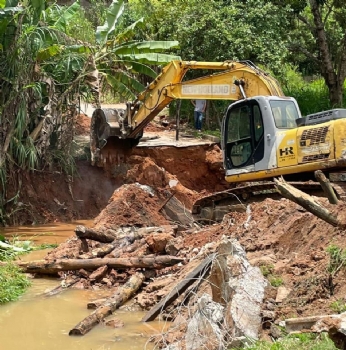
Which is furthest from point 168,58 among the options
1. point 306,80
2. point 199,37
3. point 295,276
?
point 306,80

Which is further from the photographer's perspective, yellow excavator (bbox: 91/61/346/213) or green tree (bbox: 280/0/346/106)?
green tree (bbox: 280/0/346/106)

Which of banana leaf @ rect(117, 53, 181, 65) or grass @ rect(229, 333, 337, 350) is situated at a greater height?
banana leaf @ rect(117, 53, 181, 65)

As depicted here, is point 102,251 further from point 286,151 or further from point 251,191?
point 286,151

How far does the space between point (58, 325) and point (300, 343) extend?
4.11 m

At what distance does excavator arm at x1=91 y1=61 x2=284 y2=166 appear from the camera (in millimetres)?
14359

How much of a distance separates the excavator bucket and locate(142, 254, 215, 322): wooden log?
10.6 metres

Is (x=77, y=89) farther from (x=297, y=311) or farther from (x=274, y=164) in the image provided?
(x=297, y=311)

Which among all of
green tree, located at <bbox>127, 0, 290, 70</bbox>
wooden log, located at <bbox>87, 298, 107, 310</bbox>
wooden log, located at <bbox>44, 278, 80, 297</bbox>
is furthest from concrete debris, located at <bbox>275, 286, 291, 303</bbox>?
green tree, located at <bbox>127, 0, 290, 70</bbox>

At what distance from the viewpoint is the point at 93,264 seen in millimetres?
10898

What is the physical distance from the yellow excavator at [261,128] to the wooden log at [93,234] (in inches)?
109

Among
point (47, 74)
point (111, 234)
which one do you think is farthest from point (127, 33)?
point (111, 234)

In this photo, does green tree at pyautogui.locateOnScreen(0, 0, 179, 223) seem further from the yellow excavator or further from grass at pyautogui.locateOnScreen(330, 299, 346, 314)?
grass at pyautogui.locateOnScreen(330, 299, 346, 314)

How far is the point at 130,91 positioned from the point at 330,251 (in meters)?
16.0

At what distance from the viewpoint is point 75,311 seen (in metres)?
9.37
